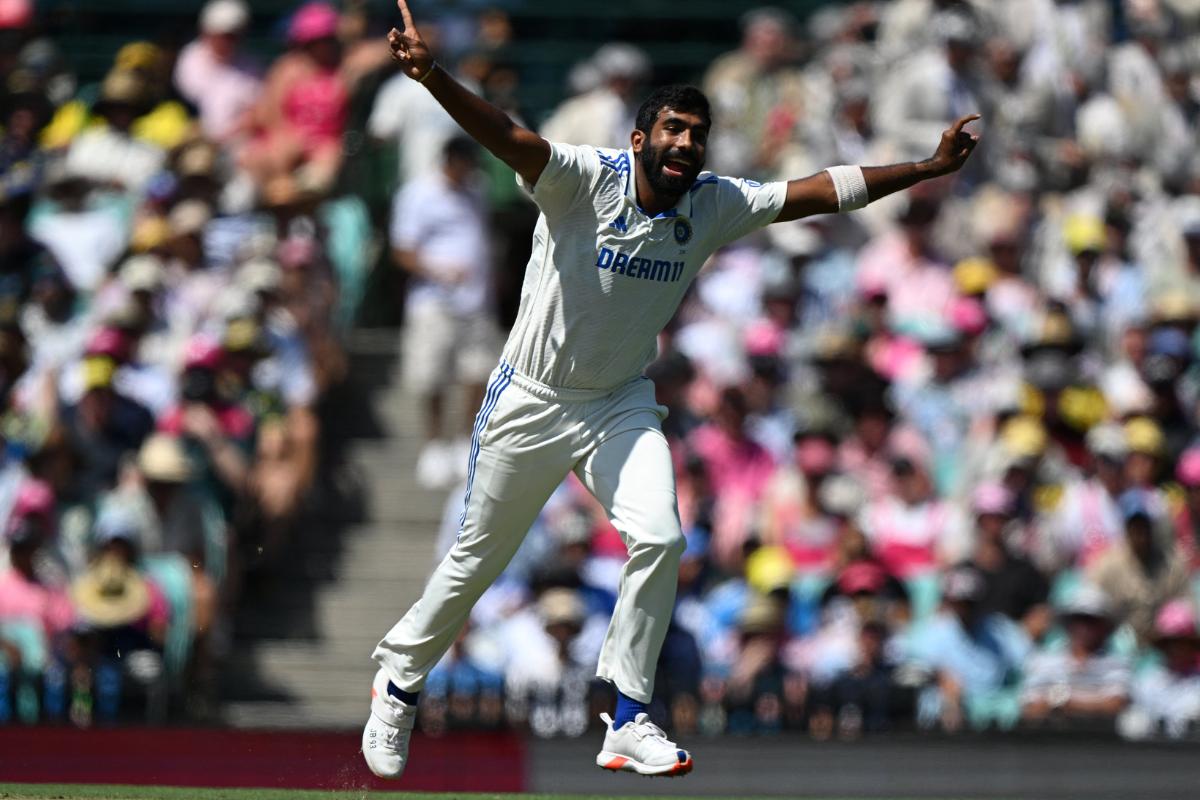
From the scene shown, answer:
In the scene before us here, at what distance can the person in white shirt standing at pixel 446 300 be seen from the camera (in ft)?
39.2

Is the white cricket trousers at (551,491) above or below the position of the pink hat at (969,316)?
below

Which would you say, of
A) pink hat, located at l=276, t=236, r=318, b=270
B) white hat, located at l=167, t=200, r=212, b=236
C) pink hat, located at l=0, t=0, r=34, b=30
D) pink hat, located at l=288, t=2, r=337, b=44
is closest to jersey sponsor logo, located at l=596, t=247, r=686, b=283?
pink hat, located at l=276, t=236, r=318, b=270

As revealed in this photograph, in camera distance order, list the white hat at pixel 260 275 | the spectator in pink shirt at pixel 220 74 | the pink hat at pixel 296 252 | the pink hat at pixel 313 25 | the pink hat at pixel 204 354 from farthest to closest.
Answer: the spectator in pink shirt at pixel 220 74, the pink hat at pixel 313 25, the pink hat at pixel 296 252, the white hat at pixel 260 275, the pink hat at pixel 204 354

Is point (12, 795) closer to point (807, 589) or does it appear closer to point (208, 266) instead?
point (807, 589)

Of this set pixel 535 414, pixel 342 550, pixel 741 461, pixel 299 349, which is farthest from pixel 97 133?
pixel 535 414

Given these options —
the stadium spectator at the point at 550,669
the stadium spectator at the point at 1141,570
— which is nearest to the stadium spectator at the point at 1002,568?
the stadium spectator at the point at 1141,570

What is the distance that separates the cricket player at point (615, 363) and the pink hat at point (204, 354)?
4267mm

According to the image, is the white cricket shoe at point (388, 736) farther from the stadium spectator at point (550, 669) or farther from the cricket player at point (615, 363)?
the stadium spectator at point (550, 669)

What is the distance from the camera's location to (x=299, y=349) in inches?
468

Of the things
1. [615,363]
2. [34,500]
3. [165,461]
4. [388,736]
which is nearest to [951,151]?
[615,363]

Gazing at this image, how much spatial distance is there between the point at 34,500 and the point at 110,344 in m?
1.06

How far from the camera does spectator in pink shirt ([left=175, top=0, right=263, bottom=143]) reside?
13.6 metres

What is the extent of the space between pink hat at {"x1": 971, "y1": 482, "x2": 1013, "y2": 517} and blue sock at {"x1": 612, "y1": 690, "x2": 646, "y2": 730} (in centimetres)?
394

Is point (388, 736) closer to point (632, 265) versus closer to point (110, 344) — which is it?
point (632, 265)
